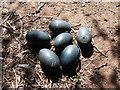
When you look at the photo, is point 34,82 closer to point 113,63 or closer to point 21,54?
point 21,54

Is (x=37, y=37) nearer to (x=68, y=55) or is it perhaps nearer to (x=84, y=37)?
(x=68, y=55)

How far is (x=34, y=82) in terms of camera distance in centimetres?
286

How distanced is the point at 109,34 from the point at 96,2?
2.39ft

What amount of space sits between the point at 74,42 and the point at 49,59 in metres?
0.60

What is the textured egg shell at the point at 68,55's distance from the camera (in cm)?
285

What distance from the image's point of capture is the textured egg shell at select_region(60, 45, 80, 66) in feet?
9.34

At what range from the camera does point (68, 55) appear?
9.37ft

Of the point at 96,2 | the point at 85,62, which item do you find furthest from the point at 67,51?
the point at 96,2

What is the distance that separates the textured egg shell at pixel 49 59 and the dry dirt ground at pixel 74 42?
184 mm

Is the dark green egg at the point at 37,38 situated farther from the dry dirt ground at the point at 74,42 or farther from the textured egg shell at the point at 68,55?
the textured egg shell at the point at 68,55

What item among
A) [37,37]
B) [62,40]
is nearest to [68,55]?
[62,40]

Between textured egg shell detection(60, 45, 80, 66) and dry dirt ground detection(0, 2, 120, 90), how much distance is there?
0.19 meters

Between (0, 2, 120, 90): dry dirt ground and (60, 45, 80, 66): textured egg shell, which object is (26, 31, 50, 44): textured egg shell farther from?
(60, 45, 80, 66): textured egg shell

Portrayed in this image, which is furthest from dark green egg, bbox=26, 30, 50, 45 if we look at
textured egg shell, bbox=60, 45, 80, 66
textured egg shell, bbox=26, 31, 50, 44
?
textured egg shell, bbox=60, 45, 80, 66
